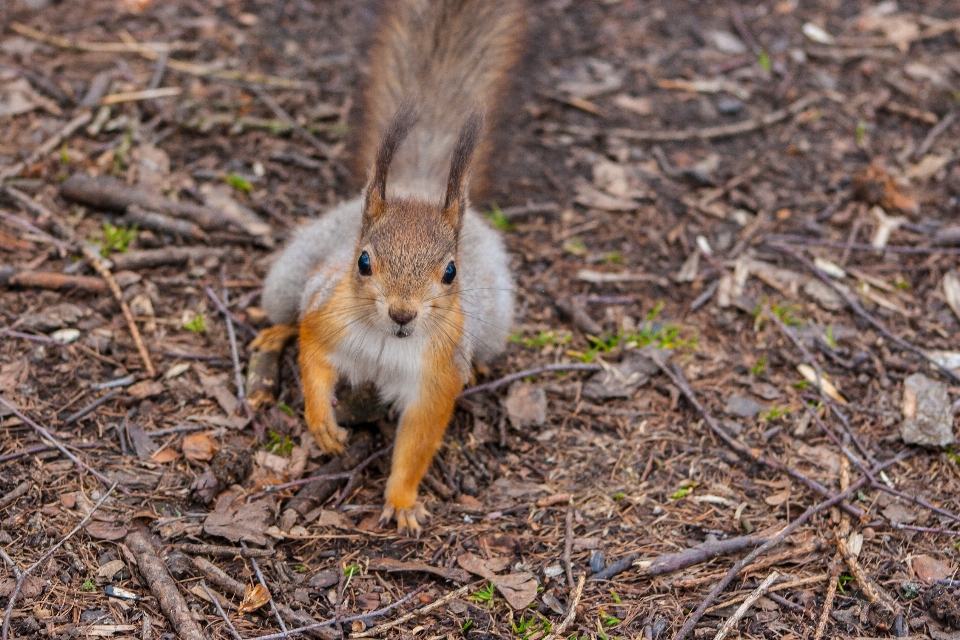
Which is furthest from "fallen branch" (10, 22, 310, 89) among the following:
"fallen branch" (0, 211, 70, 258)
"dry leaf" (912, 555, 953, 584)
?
"dry leaf" (912, 555, 953, 584)

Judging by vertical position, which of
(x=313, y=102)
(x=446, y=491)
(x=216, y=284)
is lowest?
(x=446, y=491)

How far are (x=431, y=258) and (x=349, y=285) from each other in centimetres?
33

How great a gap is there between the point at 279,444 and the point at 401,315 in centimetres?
95

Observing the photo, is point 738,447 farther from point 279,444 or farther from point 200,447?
point 200,447

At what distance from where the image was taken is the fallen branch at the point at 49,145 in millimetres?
4141

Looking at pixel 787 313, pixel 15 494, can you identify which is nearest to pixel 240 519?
pixel 15 494

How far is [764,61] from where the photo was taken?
18.0ft

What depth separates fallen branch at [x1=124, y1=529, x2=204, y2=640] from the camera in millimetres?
2664

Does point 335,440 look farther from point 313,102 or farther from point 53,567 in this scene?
point 313,102

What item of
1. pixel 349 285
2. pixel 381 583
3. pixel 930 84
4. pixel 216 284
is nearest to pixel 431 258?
Result: pixel 349 285

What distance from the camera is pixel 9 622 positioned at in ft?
8.41

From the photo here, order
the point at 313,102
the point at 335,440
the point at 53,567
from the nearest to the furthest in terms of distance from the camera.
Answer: the point at 53,567 → the point at 335,440 → the point at 313,102

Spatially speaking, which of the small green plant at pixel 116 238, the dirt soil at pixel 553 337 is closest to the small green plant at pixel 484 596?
the dirt soil at pixel 553 337

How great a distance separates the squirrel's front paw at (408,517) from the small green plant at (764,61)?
3.61 metres
